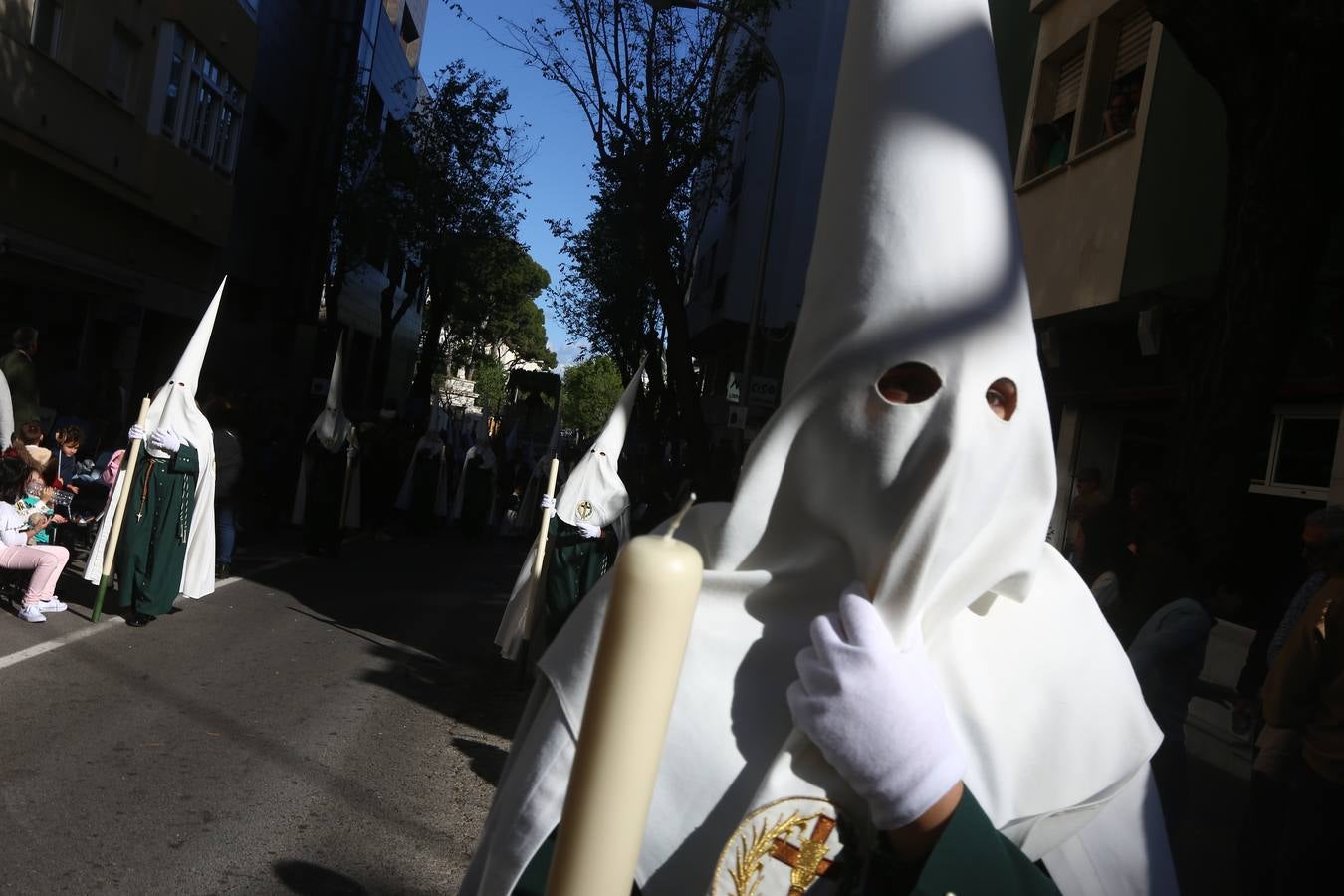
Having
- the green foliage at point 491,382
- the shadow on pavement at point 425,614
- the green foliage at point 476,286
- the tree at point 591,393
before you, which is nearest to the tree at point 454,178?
the green foliage at point 476,286

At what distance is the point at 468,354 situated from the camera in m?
51.7

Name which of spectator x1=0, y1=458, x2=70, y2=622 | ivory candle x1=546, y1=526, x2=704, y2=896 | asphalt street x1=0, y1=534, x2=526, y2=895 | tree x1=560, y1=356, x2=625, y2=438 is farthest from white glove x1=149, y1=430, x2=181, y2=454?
tree x1=560, y1=356, x2=625, y2=438

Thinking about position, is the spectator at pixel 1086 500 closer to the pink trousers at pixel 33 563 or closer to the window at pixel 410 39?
the pink trousers at pixel 33 563

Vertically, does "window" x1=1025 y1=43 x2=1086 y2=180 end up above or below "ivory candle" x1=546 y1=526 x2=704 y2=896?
above

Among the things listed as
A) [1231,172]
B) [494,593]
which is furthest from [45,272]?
[1231,172]

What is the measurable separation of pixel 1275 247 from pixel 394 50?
35454mm

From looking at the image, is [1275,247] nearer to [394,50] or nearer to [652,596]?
[652,596]

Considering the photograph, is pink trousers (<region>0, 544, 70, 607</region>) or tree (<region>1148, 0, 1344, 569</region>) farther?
pink trousers (<region>0, 544, 70, 607</region>)

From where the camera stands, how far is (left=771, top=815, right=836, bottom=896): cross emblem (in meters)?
1.57

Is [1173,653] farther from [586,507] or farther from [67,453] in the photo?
[67,453]

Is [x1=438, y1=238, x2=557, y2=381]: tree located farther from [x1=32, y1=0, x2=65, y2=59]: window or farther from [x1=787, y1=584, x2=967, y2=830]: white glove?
[x1=787, y1=584, x2=967, y2=830]: white glove

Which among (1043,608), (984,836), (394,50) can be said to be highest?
(394,50)

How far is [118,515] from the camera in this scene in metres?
9.45

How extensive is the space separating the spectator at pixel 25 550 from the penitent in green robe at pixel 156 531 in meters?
0.49
